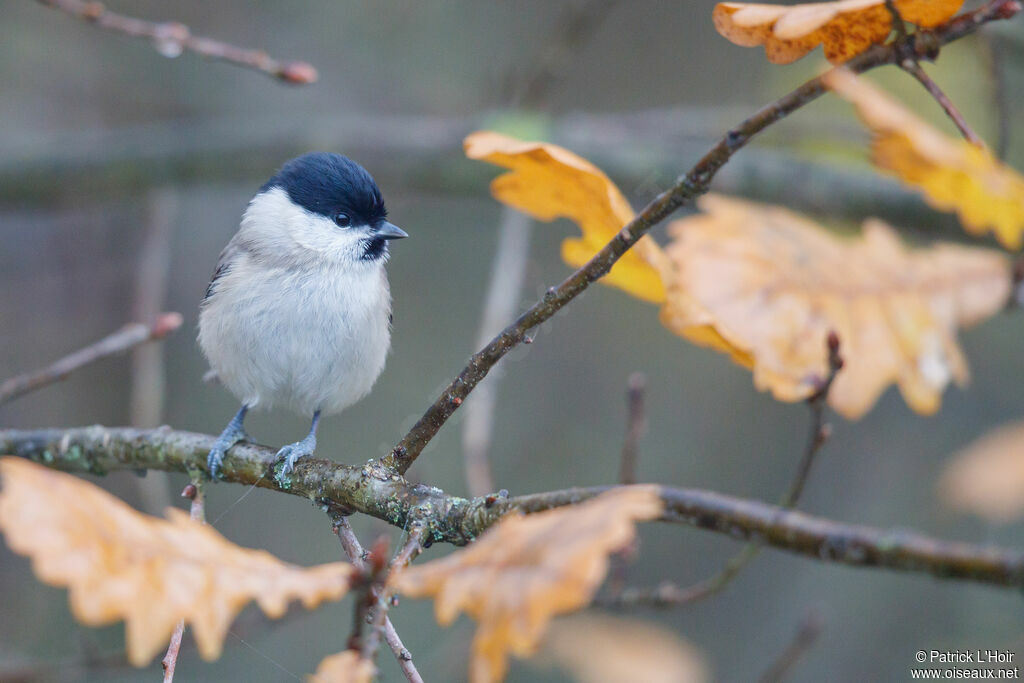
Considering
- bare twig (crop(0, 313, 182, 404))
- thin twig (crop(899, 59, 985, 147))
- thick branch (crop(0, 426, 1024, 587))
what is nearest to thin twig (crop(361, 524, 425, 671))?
thick branch (crop(0, 426, 1024, 587))

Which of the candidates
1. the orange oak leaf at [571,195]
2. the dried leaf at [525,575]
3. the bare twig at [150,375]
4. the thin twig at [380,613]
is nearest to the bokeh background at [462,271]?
the bare twig at [150,375]

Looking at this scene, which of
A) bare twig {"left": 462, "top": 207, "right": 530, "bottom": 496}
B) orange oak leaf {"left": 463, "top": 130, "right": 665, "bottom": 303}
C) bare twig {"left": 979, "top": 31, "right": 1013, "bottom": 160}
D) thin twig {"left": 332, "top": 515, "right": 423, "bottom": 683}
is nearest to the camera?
thin twig {"left": 332, "top": 515, "right": 423, "bottom": 683}

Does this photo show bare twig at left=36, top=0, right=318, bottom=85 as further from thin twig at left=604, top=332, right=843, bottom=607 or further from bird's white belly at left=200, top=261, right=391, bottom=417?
thin twig at left=604, top=332, right=843, bottom=607

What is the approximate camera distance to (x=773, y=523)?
0.82m

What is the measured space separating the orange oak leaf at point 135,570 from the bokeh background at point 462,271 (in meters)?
2.17

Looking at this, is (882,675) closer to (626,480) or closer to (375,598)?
(626,480)

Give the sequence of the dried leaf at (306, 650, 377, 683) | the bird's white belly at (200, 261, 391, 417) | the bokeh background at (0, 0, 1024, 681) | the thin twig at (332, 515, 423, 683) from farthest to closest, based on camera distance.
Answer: the bokeh background at (0, 0, 1024, 681), the bird's white belly at (200, 261, 391, 417), the thin twig at (332, 515, 423, 683), the dried leaf at (306, 650, 377, 683)

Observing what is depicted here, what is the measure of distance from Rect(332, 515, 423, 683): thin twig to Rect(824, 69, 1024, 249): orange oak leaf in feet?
2.35

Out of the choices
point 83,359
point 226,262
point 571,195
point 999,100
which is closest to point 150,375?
point 226,262

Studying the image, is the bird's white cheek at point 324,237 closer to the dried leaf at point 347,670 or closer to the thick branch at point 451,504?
the thick branch at point 451,504

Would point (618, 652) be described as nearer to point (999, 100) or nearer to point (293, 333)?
point (293, 333)

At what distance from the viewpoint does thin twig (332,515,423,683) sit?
92 centimetres

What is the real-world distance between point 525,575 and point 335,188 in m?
1.75

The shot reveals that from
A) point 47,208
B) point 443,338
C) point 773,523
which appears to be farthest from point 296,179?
point 443,338
